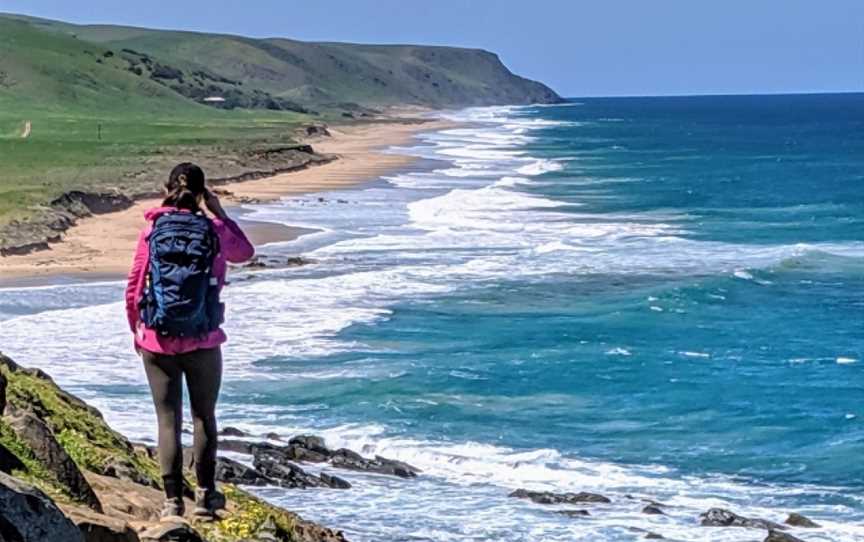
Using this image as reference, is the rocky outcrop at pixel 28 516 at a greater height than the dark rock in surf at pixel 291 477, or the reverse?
the rocky outcrop at pixel 28 516

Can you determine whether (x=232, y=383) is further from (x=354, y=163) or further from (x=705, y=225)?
(x=354, y=163)

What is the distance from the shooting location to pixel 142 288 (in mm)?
7270

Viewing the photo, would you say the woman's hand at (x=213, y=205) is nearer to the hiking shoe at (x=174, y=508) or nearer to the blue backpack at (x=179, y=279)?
the blue backpack at (x=179, y=279)

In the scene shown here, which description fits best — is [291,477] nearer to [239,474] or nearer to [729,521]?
[239,474]

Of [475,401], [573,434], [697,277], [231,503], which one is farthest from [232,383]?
[697,277]

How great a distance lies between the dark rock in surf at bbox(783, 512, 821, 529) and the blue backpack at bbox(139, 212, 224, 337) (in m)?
8.78

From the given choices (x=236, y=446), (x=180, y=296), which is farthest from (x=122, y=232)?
(x=180, y=296)

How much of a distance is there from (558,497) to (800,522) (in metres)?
2.38

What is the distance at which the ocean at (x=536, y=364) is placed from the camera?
15391 millimetres

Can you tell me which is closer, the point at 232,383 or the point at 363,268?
the point at 232,383

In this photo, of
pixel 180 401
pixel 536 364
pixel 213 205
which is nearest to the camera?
pixel 213 205

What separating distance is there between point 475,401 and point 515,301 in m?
8.74

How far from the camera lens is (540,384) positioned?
68.7 feet

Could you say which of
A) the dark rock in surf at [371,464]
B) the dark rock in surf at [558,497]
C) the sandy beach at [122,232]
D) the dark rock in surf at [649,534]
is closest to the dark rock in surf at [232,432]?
the dark rock in surf at [371,464]
